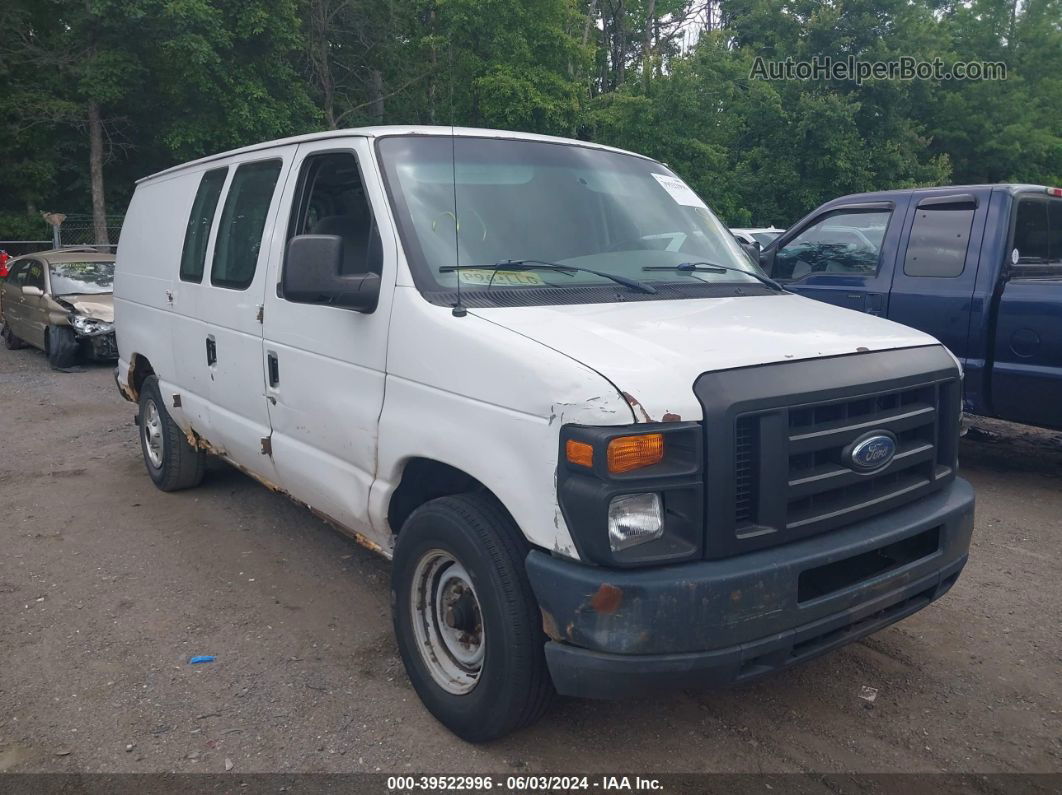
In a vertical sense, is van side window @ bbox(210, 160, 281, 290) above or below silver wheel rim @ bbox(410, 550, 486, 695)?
above

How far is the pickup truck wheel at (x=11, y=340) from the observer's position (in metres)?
14.4

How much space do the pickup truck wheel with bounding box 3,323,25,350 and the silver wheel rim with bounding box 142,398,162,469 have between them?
31.6ft

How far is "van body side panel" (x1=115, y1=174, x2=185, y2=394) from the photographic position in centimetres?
563

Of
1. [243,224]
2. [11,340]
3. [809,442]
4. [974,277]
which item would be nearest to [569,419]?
[809,442]

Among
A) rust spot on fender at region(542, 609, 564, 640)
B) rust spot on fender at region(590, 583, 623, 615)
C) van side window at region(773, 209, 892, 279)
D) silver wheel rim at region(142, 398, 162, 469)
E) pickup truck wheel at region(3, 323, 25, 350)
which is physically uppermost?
van side window at region(773, 209, 892, 279)

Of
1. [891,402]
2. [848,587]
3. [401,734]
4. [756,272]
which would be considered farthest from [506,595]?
[756,272]

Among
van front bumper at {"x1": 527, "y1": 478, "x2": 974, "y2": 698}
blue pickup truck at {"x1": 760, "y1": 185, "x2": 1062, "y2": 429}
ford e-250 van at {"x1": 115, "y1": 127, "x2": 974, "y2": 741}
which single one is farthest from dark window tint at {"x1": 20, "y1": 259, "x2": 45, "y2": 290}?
van front bumper at {"x1": 527, "y1": 478, "x2": 974, "y2": 698}

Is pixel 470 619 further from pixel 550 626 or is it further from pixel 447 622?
pixel 550 626

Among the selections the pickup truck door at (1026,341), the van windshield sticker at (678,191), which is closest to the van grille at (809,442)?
Answer: the van windshield sticker at (678,191)

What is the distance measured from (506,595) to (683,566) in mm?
582

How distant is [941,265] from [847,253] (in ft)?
2.72

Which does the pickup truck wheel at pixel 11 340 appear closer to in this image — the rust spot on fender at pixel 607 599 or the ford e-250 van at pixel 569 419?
the ford e-250 van at pixel 569 419

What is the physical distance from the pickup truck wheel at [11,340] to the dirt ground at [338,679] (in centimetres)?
994

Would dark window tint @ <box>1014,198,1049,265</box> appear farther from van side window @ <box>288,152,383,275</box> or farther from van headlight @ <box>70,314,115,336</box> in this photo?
van headlight @ <box>70,314,115,336</box>
